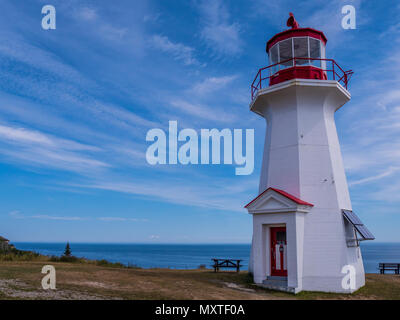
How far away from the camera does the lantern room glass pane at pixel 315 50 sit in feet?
50.4

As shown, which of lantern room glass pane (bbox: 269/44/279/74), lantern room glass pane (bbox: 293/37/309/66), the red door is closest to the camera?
the red door

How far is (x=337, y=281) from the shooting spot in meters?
12.9

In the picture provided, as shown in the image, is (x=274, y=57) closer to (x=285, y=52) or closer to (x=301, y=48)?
(x=285, y=52)

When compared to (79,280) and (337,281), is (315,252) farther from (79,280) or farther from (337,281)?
(79,280)

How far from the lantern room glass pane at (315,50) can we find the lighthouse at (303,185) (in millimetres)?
44

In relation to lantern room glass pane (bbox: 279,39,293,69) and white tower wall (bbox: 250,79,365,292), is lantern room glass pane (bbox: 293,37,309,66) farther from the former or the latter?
white tower wall (bbox: 250,79,365,292)

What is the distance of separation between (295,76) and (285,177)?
440 cm

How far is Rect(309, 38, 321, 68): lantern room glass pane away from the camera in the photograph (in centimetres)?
1535

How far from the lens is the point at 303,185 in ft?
46.5

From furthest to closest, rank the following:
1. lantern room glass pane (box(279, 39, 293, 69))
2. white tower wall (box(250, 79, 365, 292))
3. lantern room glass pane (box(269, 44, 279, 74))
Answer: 1. lantern room glass pane (box(269, 44, 279, 74))
2. lantern room glass pane (box(279, 39, 293, 69))
3. white tower wall (box(250, 79, 365, 292))
